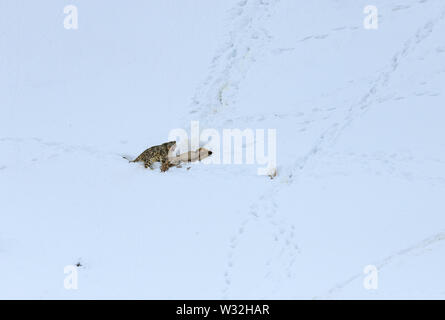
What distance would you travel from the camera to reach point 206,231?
7.30 metres

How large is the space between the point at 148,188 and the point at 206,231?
1.27m

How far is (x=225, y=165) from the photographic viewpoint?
835 centimetres

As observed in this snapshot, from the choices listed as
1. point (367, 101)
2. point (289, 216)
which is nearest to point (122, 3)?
point (367, 101)

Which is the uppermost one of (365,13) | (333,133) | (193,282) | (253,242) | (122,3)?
(122,3)

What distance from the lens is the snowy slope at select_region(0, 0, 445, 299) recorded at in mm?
6734

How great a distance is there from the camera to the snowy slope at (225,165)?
22.1ft

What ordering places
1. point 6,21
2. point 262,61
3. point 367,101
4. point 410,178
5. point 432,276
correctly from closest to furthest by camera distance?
point 432,276 < point 410,178 < point 367,101 < point 262,61 < point 6,21

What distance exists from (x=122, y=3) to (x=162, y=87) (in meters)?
2.75

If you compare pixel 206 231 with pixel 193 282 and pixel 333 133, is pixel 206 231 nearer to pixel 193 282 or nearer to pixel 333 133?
pixel 193 282

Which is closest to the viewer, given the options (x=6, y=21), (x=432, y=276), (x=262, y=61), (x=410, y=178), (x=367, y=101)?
(x=432, y=276)

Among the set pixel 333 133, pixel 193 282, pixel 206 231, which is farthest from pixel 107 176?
pixel 333 133

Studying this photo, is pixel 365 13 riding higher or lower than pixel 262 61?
higher

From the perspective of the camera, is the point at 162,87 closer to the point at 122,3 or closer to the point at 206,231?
the point at 122,3

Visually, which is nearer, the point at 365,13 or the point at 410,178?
the point at 410,178
